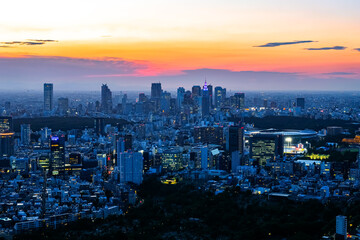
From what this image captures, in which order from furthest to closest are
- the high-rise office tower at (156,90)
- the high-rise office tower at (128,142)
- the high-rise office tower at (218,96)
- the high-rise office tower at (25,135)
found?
1. the high-rise office tower at (156,90)
2. the high-rise office tower at (218,96)
3. the high-rise office tower at (25,135)
4. the high-rise office tower at (128,142)

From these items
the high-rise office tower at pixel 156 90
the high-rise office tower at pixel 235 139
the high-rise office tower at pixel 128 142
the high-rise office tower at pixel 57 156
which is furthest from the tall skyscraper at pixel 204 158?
the high-rise office tower at pixel 156 90

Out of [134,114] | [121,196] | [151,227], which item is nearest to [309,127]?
[134,114]

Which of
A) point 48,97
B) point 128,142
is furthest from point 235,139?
point 48,97

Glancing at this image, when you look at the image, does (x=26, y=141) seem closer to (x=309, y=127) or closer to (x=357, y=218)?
(x=309, y=127)

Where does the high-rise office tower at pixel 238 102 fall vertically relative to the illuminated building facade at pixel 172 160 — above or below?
above

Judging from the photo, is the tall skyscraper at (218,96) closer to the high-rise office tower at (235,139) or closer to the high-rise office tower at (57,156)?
the high-rise office tower at (235,139)

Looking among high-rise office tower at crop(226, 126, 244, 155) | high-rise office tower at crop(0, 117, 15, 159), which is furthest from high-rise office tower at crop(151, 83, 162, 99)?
high-rise office tower at crop(226, 126, 244, 155)
